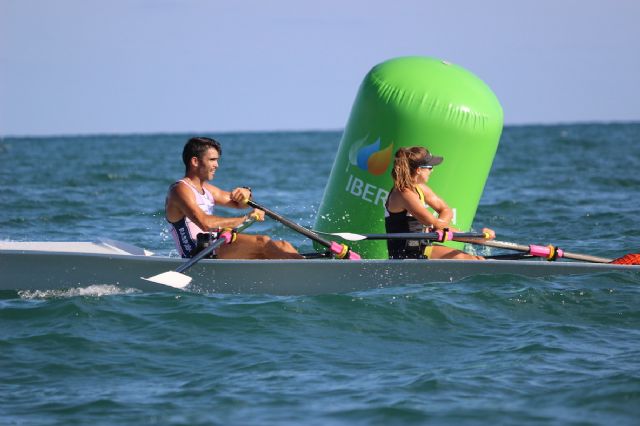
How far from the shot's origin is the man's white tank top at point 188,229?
27.8 feet

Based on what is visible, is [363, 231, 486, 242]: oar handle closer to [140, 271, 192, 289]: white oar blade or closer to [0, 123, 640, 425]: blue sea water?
[0, 123, 640, 425]: blue sea water

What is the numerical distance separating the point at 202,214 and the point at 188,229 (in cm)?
24

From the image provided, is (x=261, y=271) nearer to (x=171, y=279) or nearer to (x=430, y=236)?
(x=171, y=279)

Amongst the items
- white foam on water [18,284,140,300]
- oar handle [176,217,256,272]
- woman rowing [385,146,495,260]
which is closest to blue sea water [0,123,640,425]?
white foam on water [18,284,140,300]

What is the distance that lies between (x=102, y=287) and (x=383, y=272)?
93.9 inches

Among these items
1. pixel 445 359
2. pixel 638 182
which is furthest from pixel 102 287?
pixel 638 182

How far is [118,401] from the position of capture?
5.91m

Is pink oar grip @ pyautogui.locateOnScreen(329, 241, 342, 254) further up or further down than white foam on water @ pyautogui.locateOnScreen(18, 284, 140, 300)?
further up

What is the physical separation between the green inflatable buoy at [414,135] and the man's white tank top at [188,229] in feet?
5.28

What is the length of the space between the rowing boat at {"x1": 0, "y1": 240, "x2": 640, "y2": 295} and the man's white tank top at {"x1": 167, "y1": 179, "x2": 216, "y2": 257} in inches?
12.8

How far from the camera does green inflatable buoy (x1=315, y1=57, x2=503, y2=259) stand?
30.1 ft

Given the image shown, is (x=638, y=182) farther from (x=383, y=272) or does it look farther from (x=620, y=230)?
(x=383, y=272)

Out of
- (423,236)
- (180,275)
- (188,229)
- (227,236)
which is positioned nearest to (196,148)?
(188,229)

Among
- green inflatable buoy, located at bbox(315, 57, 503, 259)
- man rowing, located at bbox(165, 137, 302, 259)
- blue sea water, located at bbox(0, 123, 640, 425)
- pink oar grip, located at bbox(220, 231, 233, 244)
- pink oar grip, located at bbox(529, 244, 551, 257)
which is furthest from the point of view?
green inflatable buoy, located at bbox(315, 57, 503, 259)
